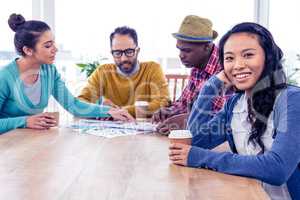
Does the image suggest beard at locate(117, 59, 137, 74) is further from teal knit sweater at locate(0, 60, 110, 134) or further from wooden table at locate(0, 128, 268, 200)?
wooden table at locate(0, 128, 268, 200)

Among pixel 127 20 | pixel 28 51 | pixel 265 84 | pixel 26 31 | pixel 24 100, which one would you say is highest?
pixel 127 20

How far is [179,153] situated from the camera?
4.22ft

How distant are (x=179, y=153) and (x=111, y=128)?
2.42 feet

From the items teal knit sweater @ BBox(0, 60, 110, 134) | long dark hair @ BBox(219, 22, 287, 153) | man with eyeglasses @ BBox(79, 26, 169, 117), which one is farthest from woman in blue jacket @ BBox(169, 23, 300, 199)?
man with eyeglasses @ BBox(79, 26, 169, 117)

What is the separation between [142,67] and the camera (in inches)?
110

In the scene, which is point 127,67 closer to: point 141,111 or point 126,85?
point 126,85

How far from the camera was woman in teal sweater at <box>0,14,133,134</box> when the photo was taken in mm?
2195

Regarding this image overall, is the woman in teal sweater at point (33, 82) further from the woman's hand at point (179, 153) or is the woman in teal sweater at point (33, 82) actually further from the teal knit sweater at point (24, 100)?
the woman's hand at point (179, 153)

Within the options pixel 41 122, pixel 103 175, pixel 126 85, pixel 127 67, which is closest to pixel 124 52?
pixel 127 67

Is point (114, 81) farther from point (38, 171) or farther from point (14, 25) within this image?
point (38, 171)

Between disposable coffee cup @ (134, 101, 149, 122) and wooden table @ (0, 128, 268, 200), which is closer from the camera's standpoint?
wooden table @ (0, 128, 268, 200)

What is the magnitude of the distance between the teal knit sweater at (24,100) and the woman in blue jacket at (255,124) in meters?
0.86

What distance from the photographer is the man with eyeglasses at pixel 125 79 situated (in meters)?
2.63

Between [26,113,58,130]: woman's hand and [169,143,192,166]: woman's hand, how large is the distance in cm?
85
